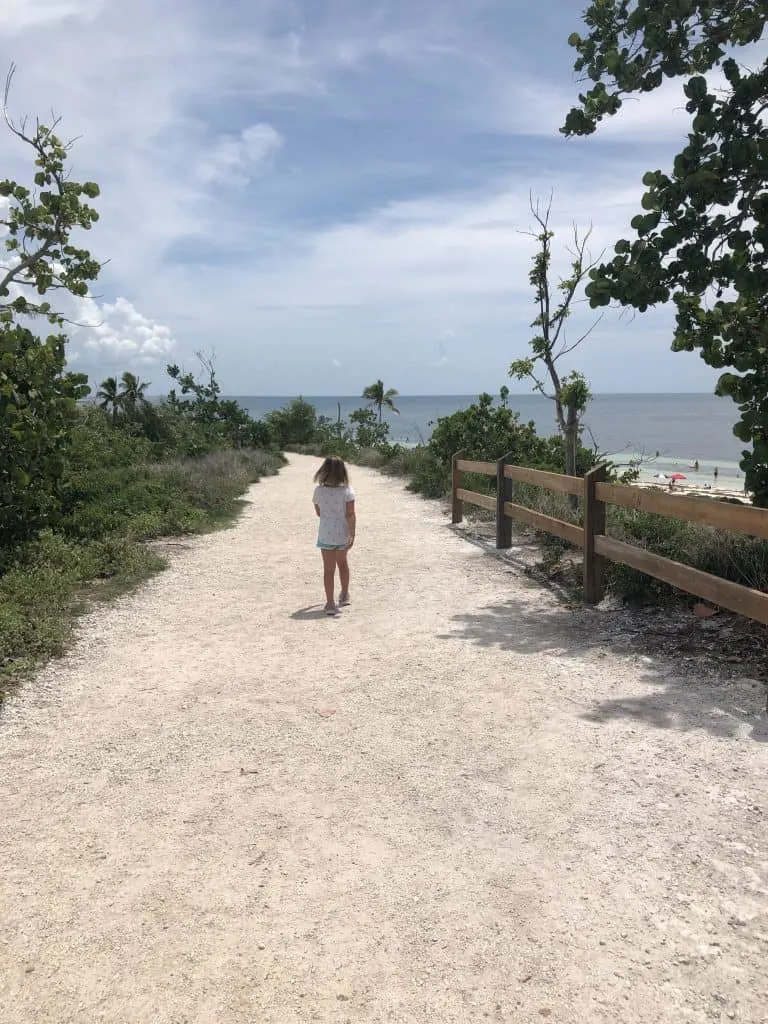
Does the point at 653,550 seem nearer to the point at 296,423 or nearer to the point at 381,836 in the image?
the point at 381,836

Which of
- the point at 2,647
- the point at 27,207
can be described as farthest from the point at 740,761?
the point at 27,207

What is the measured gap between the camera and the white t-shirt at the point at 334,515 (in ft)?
24.0

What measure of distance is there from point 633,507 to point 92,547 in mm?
6199

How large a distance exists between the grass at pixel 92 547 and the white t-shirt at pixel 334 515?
2.30 m

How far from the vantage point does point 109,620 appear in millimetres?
6918

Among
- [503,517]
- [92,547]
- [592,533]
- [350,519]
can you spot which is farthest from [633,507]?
[92,547]

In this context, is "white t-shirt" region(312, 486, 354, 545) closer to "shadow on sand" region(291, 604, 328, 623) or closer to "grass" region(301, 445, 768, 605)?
"shadow on sand" region(291, 604, 328, 623)

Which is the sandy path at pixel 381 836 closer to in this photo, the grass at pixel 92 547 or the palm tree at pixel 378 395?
the grass at pixel 92 547

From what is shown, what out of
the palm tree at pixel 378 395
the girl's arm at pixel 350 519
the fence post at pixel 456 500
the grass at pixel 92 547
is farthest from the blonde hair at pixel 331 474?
the palm tree at pixel 378 395

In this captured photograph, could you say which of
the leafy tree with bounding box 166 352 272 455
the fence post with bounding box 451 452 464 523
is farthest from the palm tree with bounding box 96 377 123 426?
the fence post with bounding box 451 452 464 523

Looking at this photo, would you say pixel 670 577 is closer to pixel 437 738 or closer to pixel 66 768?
pixel 437 738

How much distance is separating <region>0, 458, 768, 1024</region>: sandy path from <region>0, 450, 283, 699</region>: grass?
43 centimetres

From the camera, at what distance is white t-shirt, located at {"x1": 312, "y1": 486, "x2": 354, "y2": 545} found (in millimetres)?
7324

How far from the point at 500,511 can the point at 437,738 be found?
244 inches
